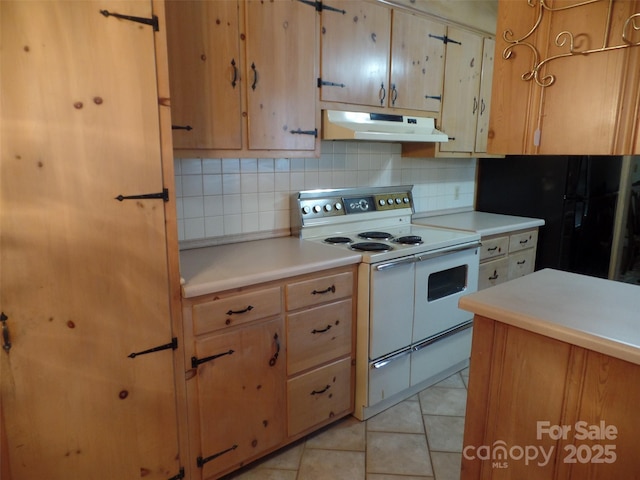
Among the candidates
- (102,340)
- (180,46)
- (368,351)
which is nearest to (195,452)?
(102,340)

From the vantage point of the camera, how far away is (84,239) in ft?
4.64

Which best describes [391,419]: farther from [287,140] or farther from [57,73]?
[57,73]

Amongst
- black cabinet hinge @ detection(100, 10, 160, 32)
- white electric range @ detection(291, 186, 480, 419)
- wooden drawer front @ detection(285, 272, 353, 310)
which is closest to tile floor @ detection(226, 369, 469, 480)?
white electric range @ detection(291, 186, 480, 419)

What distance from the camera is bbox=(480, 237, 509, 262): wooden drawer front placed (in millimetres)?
2937

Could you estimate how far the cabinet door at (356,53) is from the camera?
2.23m

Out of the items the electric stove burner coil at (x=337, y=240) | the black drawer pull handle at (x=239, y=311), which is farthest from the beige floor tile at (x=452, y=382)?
the black drawer pull handle at (x=239, y=311)

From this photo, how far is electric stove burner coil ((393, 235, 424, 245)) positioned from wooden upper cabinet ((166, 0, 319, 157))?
731 millimetres

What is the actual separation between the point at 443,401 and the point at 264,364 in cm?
124

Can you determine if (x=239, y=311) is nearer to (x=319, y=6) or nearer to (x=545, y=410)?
(x=545, y=410)

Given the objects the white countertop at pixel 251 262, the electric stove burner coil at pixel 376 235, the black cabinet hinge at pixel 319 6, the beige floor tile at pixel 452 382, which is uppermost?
the black cabinet hinge at pixel 319 6

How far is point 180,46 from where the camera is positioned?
5.73 ft

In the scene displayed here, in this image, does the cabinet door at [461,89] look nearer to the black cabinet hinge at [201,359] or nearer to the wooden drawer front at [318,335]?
the wooden drawer front at [318,335]

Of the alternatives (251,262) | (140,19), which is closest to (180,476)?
(251,262)

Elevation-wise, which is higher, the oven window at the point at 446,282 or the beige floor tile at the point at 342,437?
the oven window at the point at 446,282
